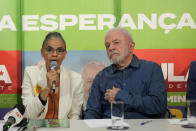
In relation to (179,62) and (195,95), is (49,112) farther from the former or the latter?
(179,62)

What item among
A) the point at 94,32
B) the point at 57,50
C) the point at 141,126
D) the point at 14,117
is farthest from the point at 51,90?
the point at 141,126

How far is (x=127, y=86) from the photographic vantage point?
9.52ft

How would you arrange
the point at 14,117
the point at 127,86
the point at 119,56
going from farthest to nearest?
the point at 119,56
the point at 127,86
the point at 14,117

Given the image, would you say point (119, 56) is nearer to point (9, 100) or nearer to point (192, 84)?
point (192, 84)

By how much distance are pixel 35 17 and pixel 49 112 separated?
136cm

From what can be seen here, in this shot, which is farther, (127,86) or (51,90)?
(51,90)

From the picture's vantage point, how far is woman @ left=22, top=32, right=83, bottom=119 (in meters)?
3.14

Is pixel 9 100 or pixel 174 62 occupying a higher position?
pixel 174 62

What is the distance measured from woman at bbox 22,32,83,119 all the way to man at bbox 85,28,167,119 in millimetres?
499

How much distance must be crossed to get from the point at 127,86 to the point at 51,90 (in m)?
0.98

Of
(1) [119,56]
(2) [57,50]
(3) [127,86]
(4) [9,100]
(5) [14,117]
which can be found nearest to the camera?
(5) [14,117]

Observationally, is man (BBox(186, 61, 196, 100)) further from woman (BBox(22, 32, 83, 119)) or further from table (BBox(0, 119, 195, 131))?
woman (BBox(22, 32, 83, 119))

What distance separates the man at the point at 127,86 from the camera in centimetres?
273

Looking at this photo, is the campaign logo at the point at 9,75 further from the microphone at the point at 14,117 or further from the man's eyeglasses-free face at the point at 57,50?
the microphone at the point at 14,117
